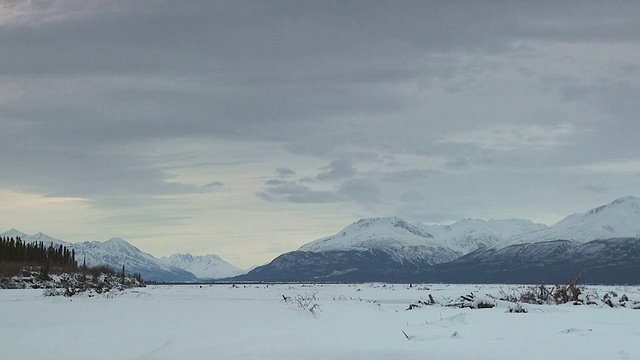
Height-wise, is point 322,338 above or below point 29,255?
below

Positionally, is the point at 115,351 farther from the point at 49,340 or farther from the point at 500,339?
the point at 500,339

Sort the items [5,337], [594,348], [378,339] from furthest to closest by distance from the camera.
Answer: [5,337] < [378,339] < [594,348]

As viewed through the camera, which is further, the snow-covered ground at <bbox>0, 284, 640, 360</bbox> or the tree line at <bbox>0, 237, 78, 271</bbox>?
the tree line at <bbox>0, 237, 78, 271</bbox>

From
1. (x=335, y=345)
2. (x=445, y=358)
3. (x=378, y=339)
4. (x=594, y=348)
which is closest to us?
(x=445, y=358)

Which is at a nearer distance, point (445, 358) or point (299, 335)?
point (445, 358)

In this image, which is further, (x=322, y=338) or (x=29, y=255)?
(x=29, y=255)

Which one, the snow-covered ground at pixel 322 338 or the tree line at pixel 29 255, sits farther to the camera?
the tree line at pixel 29 255

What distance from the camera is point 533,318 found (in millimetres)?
15781

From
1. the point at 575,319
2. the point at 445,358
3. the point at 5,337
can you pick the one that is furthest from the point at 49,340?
the point at 575,319

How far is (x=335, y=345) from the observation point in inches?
392

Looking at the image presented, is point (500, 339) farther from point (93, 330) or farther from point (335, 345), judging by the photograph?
point (93, 330)

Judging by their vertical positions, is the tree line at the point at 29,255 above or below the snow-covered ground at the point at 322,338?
above

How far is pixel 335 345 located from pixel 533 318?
807cm

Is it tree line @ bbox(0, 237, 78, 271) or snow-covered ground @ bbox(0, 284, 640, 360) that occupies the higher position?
tree line @ bbox(0, 237, 78, 271)
